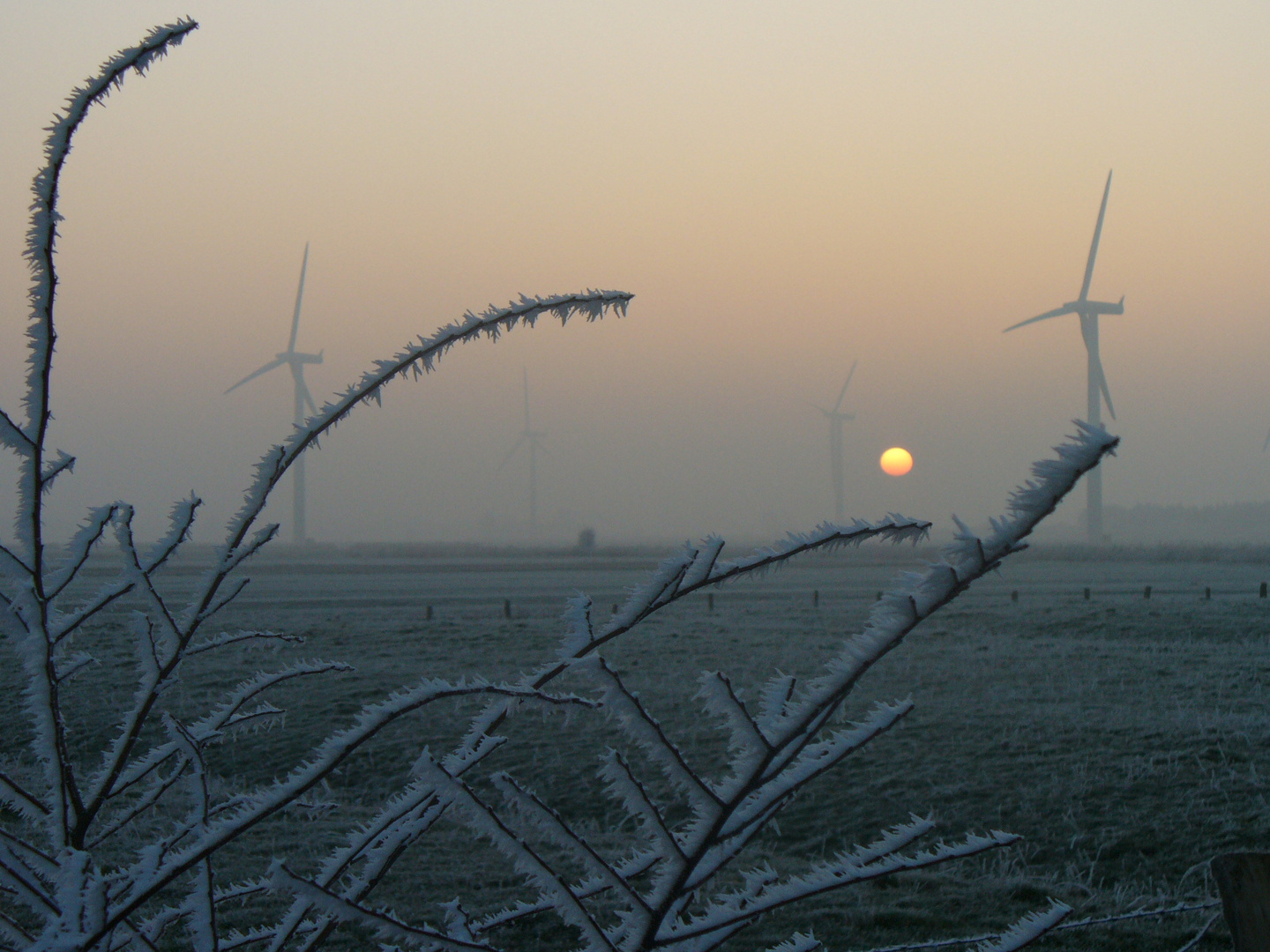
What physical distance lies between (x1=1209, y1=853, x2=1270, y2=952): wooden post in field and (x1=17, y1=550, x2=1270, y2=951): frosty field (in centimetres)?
95

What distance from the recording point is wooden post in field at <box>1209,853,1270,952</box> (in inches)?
81.0

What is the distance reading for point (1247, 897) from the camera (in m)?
2.08

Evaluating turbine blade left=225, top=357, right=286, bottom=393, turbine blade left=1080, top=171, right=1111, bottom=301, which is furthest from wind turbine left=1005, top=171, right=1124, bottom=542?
turbine blade left=225, top=357, right=286, bottom=393

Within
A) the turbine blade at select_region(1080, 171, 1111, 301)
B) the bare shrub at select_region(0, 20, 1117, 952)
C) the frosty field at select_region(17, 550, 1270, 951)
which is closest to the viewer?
the bare shrub at select_region(0, 20, 1117, 952)

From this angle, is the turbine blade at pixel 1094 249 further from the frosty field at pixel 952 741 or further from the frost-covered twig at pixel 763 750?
the frost-covered twig at pixel 763 750

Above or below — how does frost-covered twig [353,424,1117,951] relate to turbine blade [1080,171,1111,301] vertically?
below

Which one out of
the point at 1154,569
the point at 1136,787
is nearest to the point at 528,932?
the point at 1136,787

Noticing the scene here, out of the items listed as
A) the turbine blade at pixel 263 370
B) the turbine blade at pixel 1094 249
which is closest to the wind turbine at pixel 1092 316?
the turbine blade at pixel 1094 249

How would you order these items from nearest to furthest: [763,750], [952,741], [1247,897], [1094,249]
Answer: [763,750] → [1247,897] → [952,741] → [1094,249]

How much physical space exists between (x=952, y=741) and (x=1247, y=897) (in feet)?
30.9

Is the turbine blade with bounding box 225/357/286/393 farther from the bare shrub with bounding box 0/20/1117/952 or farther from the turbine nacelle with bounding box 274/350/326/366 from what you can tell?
the bare shrub with bounding box 0/20/1117/952

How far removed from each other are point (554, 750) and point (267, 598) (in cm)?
2362

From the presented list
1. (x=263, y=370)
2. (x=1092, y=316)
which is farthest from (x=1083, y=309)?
(x=263, y=370)

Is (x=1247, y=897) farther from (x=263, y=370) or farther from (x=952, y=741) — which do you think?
(x=263, y=370)
